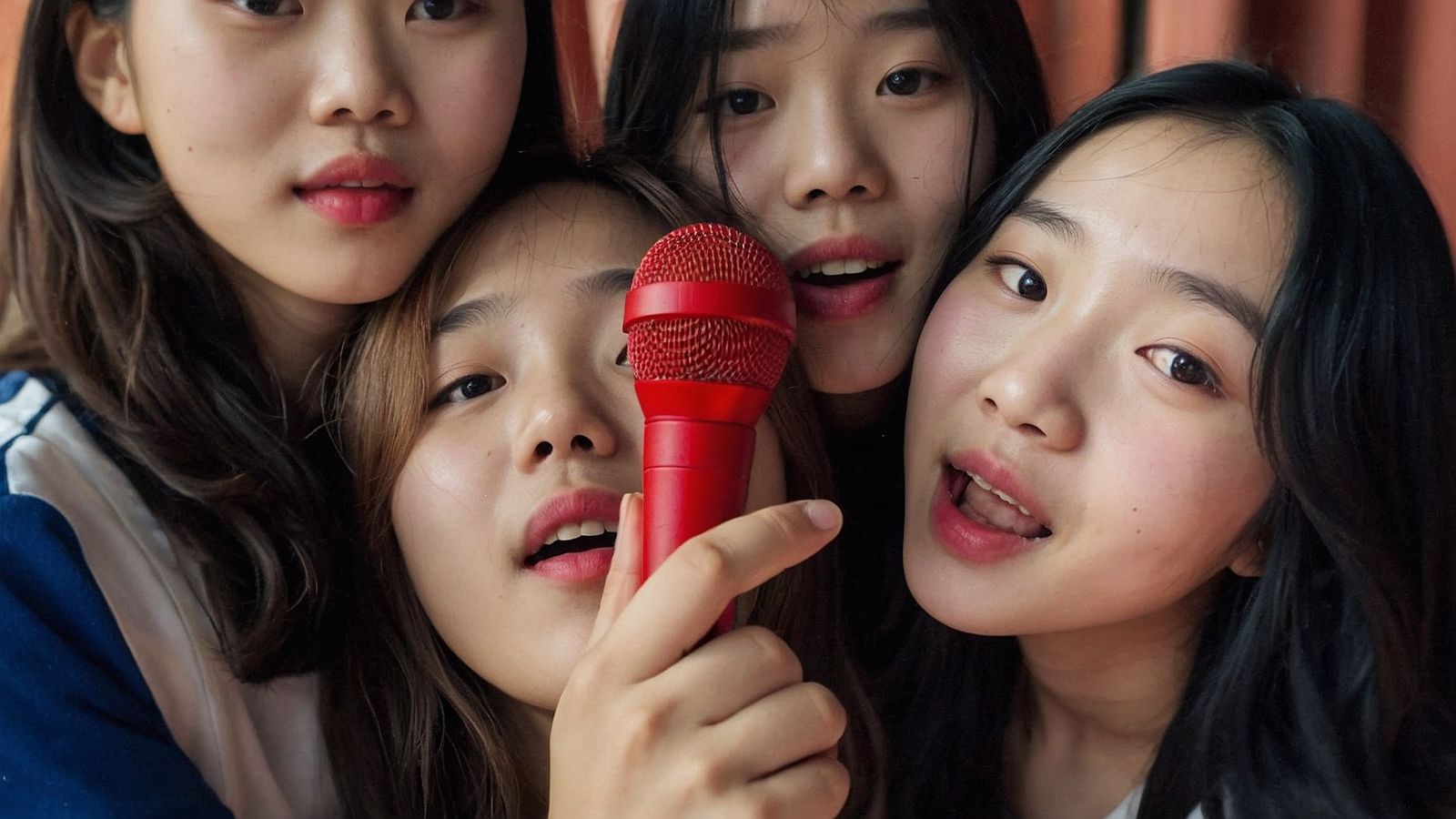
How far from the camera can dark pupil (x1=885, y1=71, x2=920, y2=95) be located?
3.71ft

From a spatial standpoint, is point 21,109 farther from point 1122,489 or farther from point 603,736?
point 1122,489

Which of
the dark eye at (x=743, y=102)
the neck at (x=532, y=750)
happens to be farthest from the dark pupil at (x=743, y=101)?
the neck at (x=532, y=750)

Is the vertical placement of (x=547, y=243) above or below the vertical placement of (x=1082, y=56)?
above

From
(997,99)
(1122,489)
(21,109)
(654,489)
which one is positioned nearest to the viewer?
(654,489)

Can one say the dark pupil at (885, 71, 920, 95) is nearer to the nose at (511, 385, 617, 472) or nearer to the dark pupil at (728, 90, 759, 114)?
the dark pupil at (728, 90, 759, 114)

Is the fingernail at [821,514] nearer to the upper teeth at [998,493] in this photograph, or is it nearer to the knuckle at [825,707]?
the knuckle at [825,707]

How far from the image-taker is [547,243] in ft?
3.35

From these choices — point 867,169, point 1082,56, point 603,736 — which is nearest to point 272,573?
point 603,736

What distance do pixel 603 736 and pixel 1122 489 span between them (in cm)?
42

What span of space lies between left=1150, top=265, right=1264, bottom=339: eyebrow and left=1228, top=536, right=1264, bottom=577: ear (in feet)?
0.59

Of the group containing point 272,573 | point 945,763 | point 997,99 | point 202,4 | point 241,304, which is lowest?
point 945,763

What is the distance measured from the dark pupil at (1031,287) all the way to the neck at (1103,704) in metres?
0.30

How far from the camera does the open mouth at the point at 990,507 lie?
0.99 metres

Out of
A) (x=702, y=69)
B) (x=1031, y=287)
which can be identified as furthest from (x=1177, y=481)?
(x=702, y=69)
